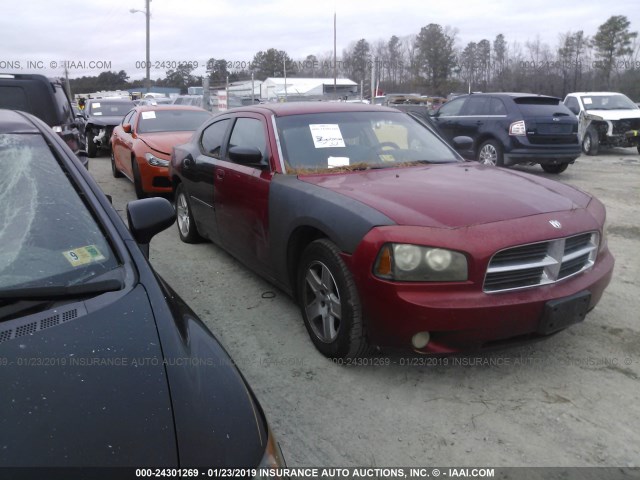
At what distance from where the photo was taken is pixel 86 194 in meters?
2.43

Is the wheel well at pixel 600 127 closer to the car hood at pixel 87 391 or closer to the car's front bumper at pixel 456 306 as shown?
the car's front bumper at pixel 456 306

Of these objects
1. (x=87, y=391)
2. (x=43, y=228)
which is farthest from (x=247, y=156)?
(x=87, y=391)

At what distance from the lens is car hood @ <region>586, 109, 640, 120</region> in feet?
46.7

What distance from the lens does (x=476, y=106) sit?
11141mm

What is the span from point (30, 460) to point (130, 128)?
28.7ft

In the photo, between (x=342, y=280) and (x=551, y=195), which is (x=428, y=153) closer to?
(x=551, y=195)

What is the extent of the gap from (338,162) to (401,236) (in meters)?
1.32

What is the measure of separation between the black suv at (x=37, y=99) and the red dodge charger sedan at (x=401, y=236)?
12.6ft

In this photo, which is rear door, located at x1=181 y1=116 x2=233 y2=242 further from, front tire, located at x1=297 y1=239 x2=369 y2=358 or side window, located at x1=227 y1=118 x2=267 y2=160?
front tire, located at x1=297 y1=239 x2=369 y2=358

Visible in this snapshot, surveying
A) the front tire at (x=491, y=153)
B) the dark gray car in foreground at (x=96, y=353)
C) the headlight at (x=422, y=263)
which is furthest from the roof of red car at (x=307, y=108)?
the front tire at (x=491, y=153)

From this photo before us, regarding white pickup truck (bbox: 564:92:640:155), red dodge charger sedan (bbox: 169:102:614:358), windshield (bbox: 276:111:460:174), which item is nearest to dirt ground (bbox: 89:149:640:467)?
red dodge charger sedan (bbox: 169:102:614:358)

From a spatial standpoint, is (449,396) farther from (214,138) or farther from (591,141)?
(591,141)

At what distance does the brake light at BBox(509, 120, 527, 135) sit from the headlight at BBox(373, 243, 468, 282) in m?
7.99

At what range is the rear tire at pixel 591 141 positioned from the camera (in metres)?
14.5
